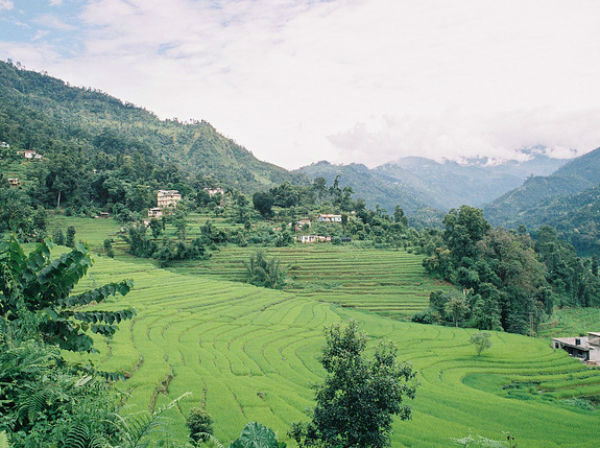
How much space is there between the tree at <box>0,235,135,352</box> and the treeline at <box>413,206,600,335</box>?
34310mm

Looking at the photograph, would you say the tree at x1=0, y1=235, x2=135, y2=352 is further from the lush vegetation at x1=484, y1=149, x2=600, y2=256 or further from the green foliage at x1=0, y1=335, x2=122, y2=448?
the lush vegetation at x1=484, y1=149, x2=600, y2=256

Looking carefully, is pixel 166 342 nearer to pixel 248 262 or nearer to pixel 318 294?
pixel 318 294

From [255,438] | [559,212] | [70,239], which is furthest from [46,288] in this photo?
[559,212]

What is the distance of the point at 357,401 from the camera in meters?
9.55

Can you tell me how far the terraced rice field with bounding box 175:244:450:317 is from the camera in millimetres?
40750

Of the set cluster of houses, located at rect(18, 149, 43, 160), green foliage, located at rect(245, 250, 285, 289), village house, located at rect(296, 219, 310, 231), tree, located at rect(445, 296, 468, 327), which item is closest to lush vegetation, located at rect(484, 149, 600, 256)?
village house, located at rect(296, 219, 310, 231)

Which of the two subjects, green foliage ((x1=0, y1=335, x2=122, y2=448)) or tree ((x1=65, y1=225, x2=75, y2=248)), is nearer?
green foliage ((x1=0, y1=335, x2=122, y2=448))

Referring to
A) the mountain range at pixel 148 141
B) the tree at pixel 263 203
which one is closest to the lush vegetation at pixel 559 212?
the mountain range at pixel 148 141

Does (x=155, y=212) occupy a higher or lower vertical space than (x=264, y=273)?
higher

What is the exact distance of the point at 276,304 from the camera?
37375 millimetres

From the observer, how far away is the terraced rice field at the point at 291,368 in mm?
15016

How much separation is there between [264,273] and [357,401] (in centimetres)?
3741

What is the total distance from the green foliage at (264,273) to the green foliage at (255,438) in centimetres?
4281

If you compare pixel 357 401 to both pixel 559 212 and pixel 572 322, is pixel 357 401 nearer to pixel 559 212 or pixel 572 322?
pixel 572 322
